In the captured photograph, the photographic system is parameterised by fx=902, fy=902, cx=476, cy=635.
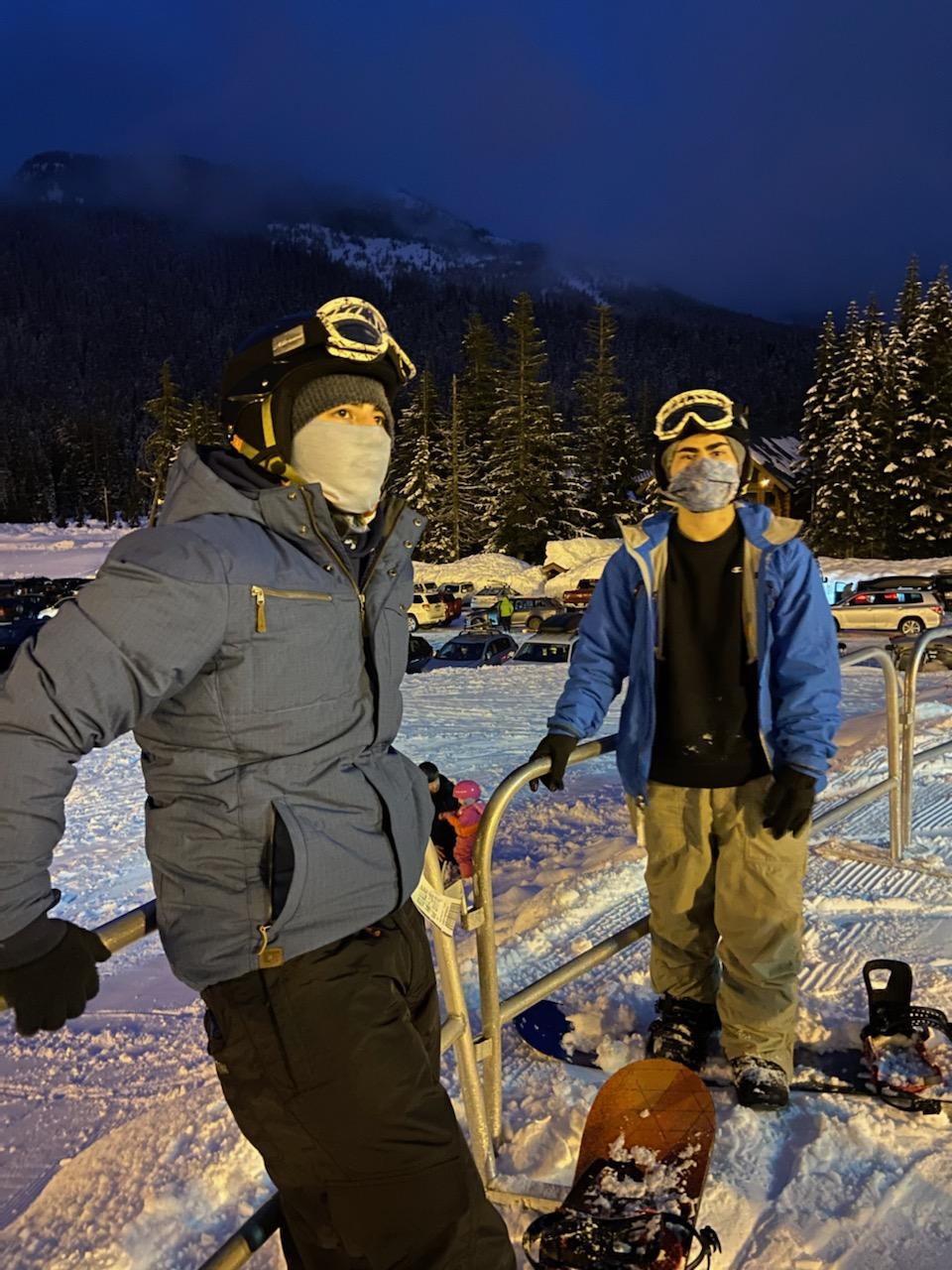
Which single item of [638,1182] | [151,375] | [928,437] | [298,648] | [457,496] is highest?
[151,375]

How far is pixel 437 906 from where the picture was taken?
2322 millimetres

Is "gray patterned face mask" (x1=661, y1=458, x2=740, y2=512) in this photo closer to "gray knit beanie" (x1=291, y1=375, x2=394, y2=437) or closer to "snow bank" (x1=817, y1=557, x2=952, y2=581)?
"gray knit beanie" (x1=291, y1=375, x2=394, y2=437)

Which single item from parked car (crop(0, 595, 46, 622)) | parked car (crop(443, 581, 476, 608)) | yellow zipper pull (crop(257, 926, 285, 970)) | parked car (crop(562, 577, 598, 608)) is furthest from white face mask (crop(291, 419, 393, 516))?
parked car (crop(443, 581, 476, 608))

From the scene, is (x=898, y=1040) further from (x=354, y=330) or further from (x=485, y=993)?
(x=354, y=330)

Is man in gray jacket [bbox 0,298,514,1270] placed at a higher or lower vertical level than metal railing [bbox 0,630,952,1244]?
higher

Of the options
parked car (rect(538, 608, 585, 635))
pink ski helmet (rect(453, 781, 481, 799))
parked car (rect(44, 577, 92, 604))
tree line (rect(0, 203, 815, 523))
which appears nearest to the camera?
pink ski helmet (rect(453, 781, 481, 799))

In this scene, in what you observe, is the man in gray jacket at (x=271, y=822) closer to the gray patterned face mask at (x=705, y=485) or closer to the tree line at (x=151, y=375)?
the gray patterned face mask at (x=705, y=485)

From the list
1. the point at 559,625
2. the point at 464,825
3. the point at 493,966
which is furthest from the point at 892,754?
the point at 559,625

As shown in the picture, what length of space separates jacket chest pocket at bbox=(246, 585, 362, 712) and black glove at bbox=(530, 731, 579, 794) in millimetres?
1270

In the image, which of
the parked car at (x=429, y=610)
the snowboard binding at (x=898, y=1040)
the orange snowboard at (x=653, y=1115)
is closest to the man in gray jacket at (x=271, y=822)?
the orange snowboard at (x=653, y=1115)

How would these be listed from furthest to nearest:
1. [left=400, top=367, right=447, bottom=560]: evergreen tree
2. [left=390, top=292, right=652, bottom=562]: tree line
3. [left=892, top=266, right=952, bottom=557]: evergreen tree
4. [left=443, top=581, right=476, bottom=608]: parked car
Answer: [left=400, top=367, right=447, bottom=560]: evergreen tree < [left=390, top=292, right=652, bottom=562]: tree line < [left=892, top=266, right=952, bottom=557]: evergreen tree < [left=443, top=581, right=476, bottom=608]: parked car

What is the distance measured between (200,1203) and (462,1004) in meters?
0.99

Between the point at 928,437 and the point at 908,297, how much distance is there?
1064 cm

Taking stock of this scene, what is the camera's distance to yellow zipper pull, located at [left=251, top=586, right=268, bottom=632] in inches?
63.3
